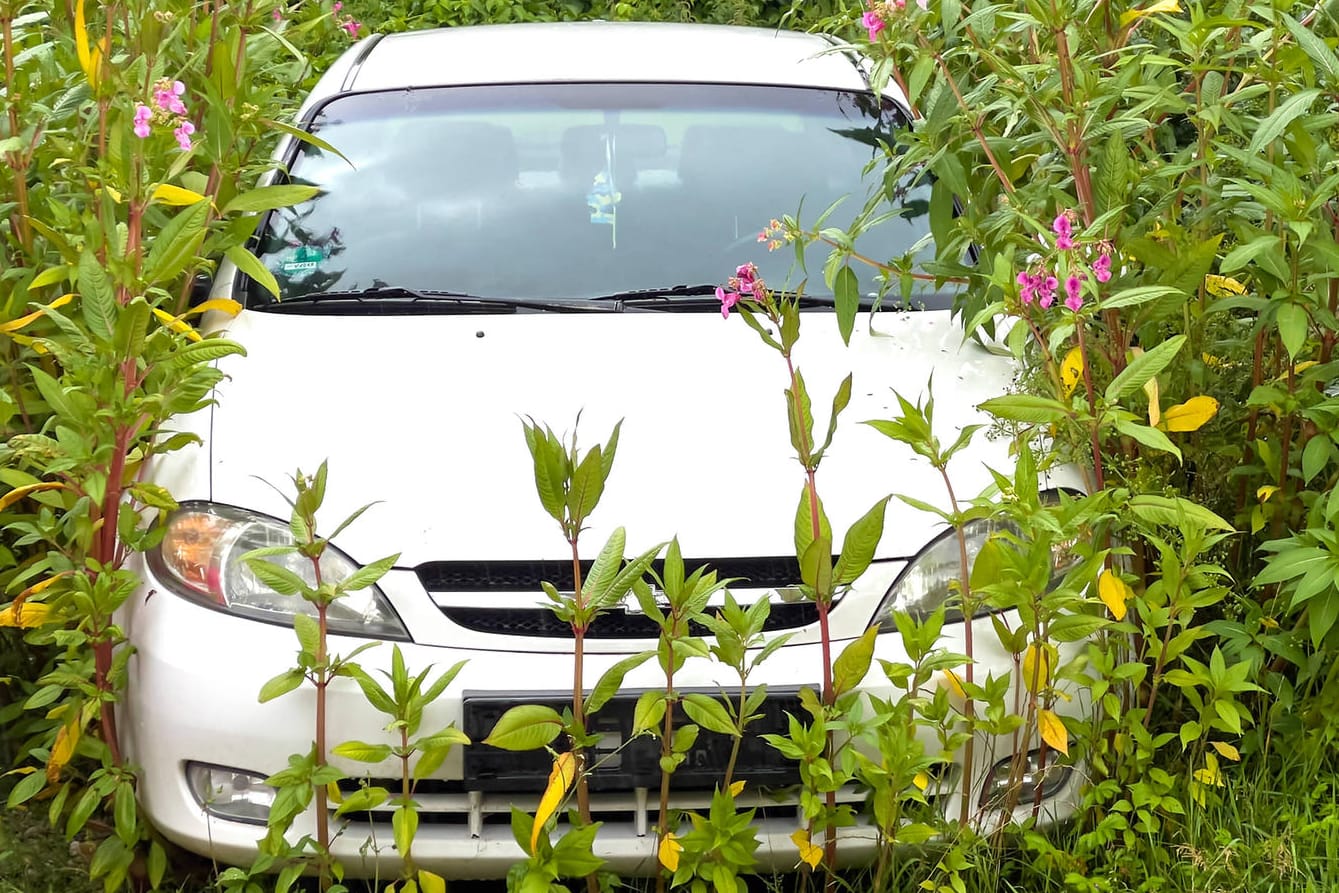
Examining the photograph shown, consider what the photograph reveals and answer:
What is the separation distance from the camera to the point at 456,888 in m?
2.63

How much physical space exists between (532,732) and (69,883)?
109 cm

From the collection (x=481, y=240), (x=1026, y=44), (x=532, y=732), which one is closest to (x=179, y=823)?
(x=532, y=732)

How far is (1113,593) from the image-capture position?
214 centimetres

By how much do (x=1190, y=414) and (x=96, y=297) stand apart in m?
1.68

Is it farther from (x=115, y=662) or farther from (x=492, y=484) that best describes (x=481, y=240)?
(x=115, y=662)

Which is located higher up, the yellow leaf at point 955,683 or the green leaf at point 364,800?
the yellow leaf at point 955,683

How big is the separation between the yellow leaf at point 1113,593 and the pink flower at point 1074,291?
0.41 metres

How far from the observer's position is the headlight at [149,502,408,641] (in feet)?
7.42

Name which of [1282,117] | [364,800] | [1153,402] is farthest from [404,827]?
[1282,117]

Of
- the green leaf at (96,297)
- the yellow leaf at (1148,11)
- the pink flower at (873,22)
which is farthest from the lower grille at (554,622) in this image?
the yellow leaf at (1148,11)

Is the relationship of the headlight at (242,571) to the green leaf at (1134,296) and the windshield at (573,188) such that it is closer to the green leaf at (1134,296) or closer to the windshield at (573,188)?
the windshield at (573,188)

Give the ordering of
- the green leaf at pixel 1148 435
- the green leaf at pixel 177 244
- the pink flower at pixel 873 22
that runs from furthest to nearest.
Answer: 1. the pink flower at pixel 873 22
2. the green leaf at pixel 177 244
3. the green leaf at pixel 1148 435

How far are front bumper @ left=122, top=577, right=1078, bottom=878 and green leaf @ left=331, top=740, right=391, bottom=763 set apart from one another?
5.4 inches

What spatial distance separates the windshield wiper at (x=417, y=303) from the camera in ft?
9.83
